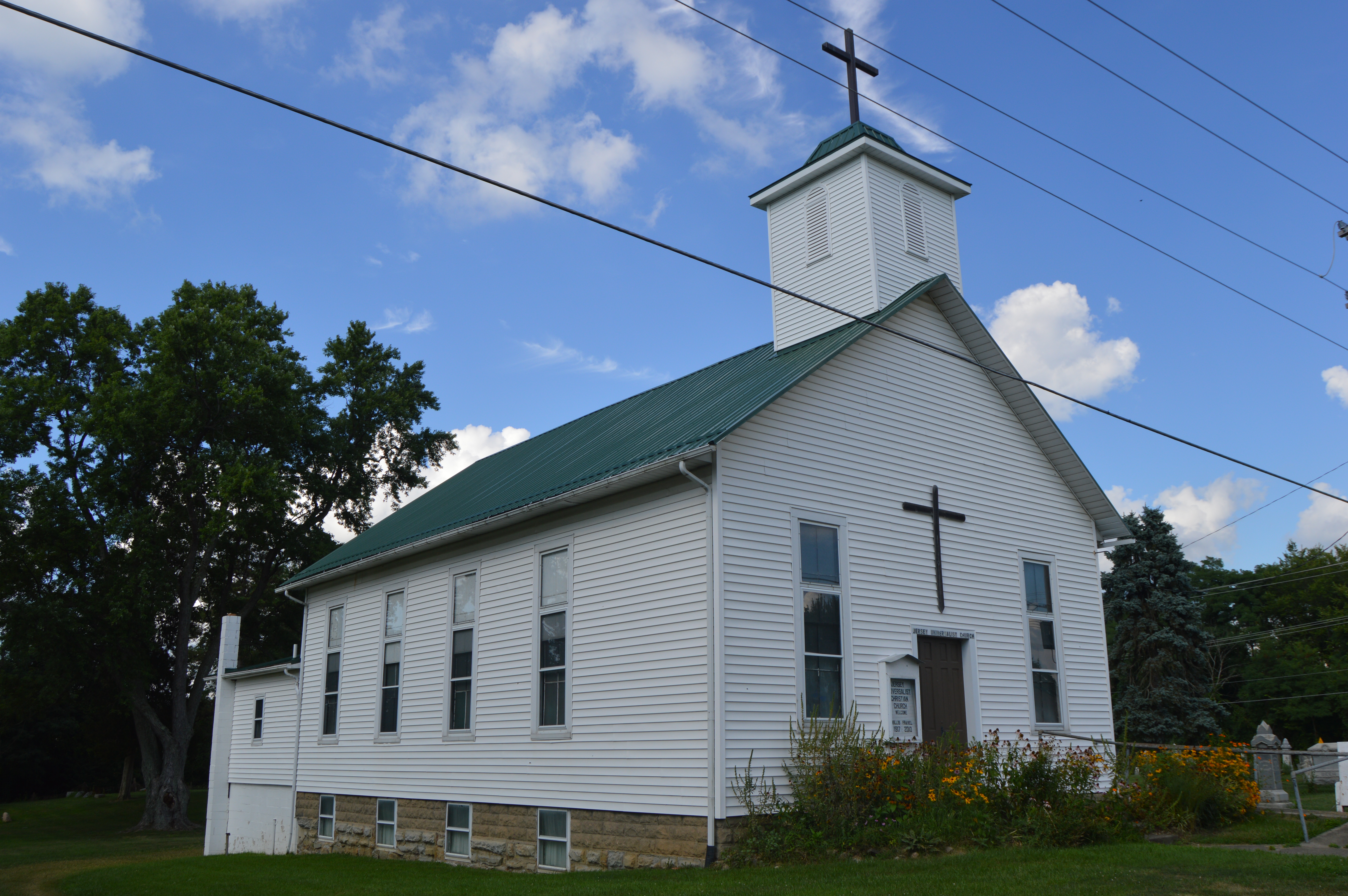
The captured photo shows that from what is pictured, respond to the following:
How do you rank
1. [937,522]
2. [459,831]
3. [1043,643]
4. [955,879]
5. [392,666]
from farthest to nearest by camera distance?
[392,666] < [459,831] < [1043,643] < [937,522] < [955,879]

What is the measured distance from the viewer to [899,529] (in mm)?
14344

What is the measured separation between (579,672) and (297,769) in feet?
34.3

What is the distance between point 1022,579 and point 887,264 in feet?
17.9

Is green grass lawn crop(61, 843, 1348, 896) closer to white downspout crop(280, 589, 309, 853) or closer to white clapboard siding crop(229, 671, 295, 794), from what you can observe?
white downspout crop(280, 589, 309, 853)

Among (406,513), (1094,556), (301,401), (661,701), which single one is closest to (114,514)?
(301,401)

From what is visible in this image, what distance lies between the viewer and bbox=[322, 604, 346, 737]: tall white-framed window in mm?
20344

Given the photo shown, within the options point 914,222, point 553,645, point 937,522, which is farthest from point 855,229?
point 553,645

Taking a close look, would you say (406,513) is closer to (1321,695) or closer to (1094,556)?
(1094,556)

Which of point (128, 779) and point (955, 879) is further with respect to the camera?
point (128, 779)

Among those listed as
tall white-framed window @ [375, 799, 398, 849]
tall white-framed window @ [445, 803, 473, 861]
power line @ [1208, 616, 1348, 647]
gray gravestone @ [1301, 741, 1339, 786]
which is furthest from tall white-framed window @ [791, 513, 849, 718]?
power line @ [1208, 616, 1348, 647]

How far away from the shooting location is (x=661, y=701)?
41.1 ft

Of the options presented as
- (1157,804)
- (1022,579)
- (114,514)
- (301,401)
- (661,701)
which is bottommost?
(1157,804)

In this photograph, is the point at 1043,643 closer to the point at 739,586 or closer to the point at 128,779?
the point at 739,586

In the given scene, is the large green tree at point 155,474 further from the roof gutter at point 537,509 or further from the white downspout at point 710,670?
the white downspout at point 710,670
